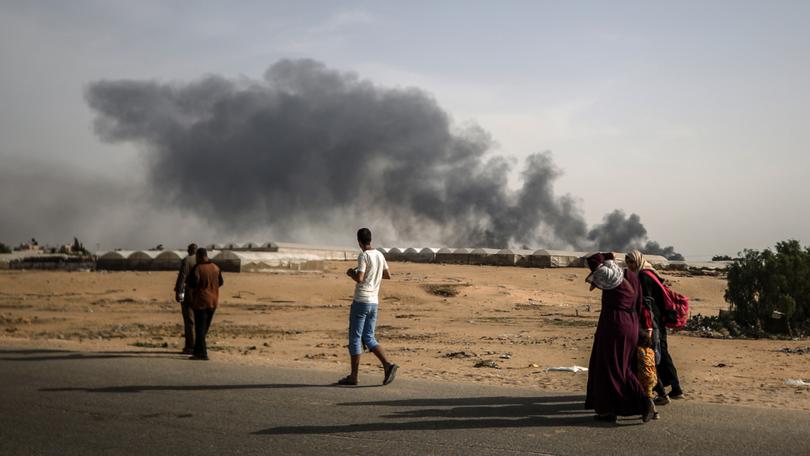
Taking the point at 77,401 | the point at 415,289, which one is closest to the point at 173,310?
the point at 415,289

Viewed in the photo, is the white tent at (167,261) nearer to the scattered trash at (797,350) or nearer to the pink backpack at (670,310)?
the scattered trash at (797,350)

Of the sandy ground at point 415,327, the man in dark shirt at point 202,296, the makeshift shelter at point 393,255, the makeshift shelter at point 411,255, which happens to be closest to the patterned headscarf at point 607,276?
the sandy ground at point 415,327

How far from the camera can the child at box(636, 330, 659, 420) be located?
8.50m

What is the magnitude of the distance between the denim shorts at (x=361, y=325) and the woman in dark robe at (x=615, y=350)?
123 inches

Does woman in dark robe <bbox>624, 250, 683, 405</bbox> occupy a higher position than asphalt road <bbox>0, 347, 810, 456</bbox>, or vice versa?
woman in dark robe <bbox>624, 250, 683, 405</bbox>

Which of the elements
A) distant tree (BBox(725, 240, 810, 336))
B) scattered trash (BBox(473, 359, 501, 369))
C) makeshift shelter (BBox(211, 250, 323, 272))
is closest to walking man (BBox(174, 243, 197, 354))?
scattered trash (BBox(473, 359, 501, 369))

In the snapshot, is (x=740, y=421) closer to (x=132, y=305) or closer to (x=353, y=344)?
(x=353, y=344)

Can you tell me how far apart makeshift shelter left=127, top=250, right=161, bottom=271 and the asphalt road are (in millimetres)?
51238

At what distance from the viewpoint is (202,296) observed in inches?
522

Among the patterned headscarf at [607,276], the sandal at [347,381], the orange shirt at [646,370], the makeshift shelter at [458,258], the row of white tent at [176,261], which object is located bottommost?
the sandal at [347,381]

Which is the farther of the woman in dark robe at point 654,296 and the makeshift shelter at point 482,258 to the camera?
the makeshift shelter at point 482,258

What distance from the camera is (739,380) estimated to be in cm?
1291

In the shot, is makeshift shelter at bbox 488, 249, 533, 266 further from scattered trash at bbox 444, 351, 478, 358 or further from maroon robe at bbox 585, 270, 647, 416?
maroon robe at bbox 585, 270, 647, 416

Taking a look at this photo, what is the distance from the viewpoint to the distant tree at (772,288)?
23.1 m
